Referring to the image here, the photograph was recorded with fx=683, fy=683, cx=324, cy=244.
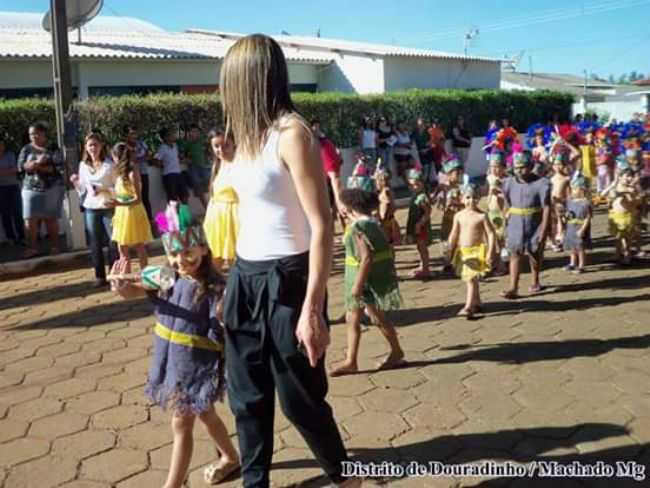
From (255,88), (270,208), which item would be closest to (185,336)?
(270,208)

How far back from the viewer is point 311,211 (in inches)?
102

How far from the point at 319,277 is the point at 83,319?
462 centimetres

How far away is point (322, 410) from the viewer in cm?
285

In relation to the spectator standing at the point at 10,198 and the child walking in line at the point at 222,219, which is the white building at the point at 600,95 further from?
the child walking in line at the point at 222,219

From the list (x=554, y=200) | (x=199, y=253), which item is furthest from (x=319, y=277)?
(x=554, y=200)

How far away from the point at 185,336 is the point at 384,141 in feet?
47.1

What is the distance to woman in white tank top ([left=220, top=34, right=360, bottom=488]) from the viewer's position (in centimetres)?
260

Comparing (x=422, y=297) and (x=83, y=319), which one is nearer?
(x=83, y=319)

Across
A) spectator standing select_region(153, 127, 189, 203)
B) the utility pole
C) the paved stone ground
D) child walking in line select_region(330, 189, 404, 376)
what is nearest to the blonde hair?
the paved stone ground

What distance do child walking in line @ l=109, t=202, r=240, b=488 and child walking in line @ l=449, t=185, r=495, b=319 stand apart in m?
3.37

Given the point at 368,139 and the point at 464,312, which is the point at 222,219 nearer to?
the point at 464,312

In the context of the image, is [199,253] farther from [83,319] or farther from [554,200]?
[554,200]

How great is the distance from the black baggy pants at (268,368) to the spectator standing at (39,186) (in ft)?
24.7

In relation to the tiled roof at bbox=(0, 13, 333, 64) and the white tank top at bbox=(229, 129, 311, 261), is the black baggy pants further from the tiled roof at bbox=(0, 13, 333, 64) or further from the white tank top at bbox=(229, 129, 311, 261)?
the tiled roof at bbox=(0, 13, 333, 64)
